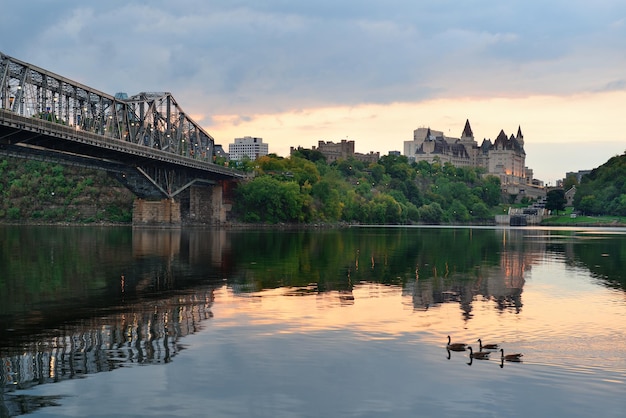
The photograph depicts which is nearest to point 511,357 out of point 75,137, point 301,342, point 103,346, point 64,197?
point 301,342

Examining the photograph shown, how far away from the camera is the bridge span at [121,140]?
249ft

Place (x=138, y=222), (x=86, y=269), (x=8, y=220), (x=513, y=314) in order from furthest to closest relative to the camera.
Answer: (x=8, y=220) < (x=138, y=222) < (x=86, y=269) < (x=513, y=314)

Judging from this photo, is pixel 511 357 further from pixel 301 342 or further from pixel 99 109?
pixel 99 109

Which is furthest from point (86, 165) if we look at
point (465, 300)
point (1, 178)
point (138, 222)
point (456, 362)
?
point (456, 362)

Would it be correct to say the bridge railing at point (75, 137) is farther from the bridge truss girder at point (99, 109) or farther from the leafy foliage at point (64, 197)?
the leafy foliage at point (64, 197)

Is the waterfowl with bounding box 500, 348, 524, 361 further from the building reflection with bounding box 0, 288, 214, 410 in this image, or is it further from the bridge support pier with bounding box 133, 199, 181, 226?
the bridge support pier with bounding box 133, 199, 181, 226

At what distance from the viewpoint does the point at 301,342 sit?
72.9 feet

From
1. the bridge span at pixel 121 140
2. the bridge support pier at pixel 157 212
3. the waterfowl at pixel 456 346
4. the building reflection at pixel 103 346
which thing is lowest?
the waterfowl at pixel 456 346

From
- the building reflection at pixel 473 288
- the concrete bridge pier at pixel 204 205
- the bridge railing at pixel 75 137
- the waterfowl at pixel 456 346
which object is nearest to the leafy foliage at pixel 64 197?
the concrete bridge pier at pixel 204 205

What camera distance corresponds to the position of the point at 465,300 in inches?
1271

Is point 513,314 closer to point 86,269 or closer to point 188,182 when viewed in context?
point 86,269

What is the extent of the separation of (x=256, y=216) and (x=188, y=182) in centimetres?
1785

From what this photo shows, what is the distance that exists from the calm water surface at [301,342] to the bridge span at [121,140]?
121ft

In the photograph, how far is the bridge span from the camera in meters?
75.8
